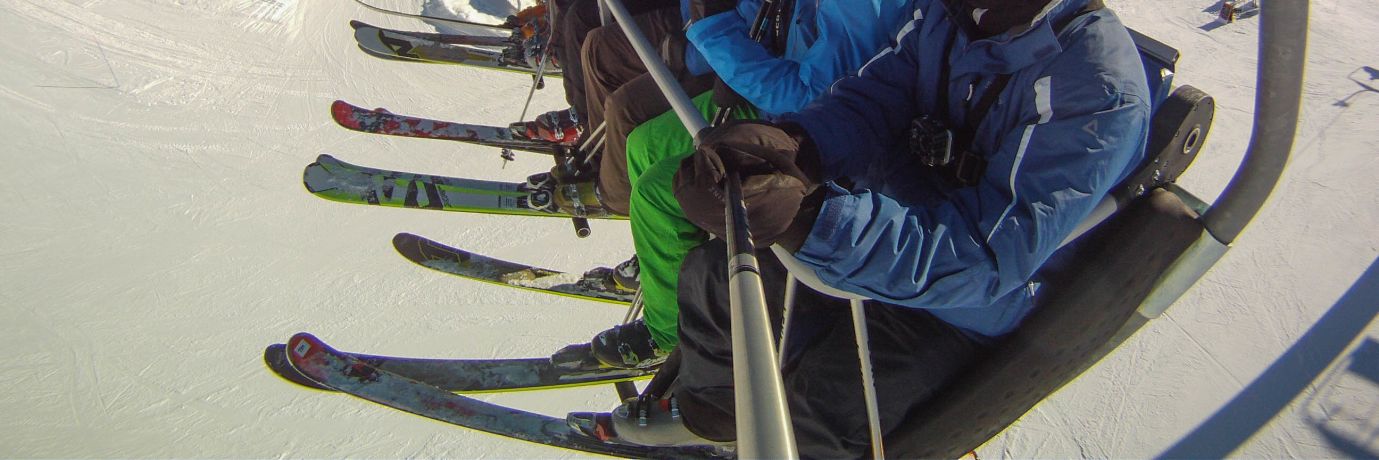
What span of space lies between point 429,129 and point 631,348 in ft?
6.62

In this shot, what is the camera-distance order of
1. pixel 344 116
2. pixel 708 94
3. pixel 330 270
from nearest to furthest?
1. pixel 708 94
2. pixel 330 270
3. pixel 344 116

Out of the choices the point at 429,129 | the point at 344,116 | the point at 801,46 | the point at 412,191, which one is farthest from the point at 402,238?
the point at 801,46

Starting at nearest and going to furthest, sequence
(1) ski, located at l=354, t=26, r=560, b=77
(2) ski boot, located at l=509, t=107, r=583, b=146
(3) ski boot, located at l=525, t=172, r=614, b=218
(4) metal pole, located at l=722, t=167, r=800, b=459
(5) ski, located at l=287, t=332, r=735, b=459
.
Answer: (4) metal pole, located at l=722, t=167, r=800, b=459
(5) ski, located at l=287, t=332, r=735, b=459
(3) ski boot, located at l=525, t=172, r=614, b=218
(2) ski boot, located at l=509, t=107, r=583, b=146
(1) ski, located at l=354, t=26, r=560, b=77

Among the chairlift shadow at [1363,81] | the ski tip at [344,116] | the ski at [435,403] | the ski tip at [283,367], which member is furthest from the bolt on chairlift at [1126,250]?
the chairlift shadow at [1363,81]

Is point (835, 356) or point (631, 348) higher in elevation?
point (835, 356)

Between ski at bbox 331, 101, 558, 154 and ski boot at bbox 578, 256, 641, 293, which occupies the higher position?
ski at bbox 331, 101, 558, 154

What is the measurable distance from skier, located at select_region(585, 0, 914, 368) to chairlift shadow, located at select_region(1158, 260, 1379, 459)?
67.6 inches

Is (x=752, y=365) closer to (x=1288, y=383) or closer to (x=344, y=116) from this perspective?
(x=1288, y=383)

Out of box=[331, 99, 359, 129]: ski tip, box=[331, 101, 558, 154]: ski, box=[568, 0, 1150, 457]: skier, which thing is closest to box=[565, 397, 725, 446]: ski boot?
box=[568, 0, 1150, 457]: skier

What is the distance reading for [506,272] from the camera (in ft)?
10.2

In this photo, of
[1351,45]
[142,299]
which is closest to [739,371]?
[142,299]

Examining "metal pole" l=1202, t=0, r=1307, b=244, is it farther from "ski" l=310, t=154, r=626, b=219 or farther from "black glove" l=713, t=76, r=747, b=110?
"ski" l=310, t=154, r=626, b=219

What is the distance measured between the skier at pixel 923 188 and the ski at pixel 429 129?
1959 mm

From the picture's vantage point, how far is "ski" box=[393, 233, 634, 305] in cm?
293
